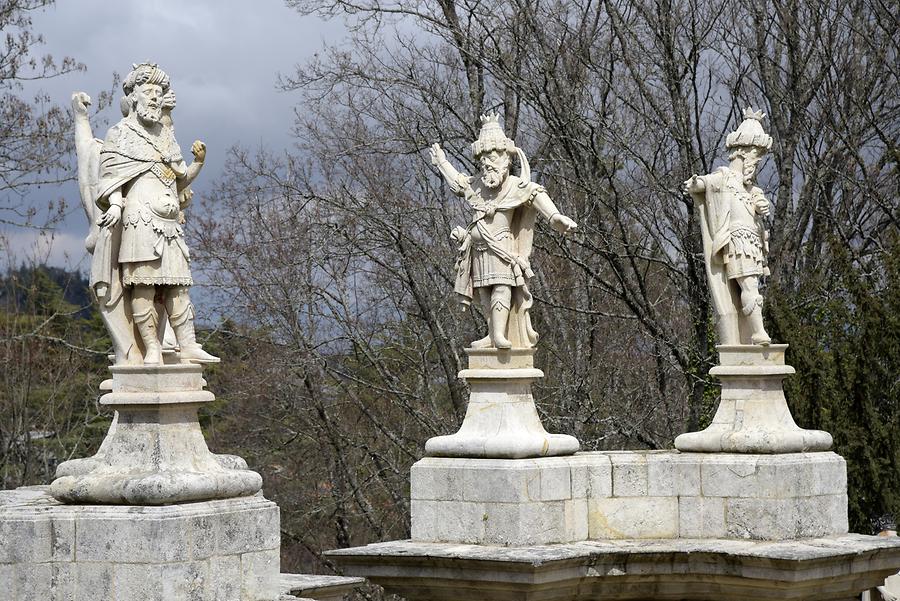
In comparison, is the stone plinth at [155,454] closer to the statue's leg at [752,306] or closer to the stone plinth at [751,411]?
the stone plinth at [751,411]

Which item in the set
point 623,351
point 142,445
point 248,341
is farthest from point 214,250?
point 142,445

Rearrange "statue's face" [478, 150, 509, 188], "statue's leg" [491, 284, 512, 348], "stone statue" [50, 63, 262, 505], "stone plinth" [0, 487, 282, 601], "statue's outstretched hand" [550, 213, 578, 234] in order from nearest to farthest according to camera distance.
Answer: "stone plinth" [0, 487, 282, 601]
"stone statue" [50, 63, 262, 505]
"statue's outstretched hand" [550, 213, 578, 234]
"statue's leg" [491, 284, 512, 348]
"statue's face" [478, 150, 509, 188]

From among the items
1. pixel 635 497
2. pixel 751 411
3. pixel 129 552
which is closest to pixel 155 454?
pixel 129 552

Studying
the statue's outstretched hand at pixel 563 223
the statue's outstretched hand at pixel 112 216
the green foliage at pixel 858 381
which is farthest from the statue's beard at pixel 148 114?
the green foliage at pixel 858 381

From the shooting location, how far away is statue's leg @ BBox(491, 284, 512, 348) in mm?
11680

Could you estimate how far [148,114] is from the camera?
880 centimetres

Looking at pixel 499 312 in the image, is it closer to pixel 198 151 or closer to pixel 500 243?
pixel 500 243

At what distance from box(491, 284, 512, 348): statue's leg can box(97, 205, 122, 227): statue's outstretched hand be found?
365 centimetres

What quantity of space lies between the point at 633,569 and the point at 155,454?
4460 millimetres

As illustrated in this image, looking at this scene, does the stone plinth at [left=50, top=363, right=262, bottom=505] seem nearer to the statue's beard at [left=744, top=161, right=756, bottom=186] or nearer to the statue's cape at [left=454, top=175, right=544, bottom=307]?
the statue's cape at [left=454, top=175, right=544, bottom=307]

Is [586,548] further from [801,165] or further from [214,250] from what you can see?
[214,250]

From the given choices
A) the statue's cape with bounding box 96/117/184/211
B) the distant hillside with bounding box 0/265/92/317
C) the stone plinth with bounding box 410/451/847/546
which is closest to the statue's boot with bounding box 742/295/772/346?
the stone plinth with bounding box 410/451/847/546

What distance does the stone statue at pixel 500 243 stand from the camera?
11.7 m

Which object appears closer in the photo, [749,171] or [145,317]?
[145,317]
